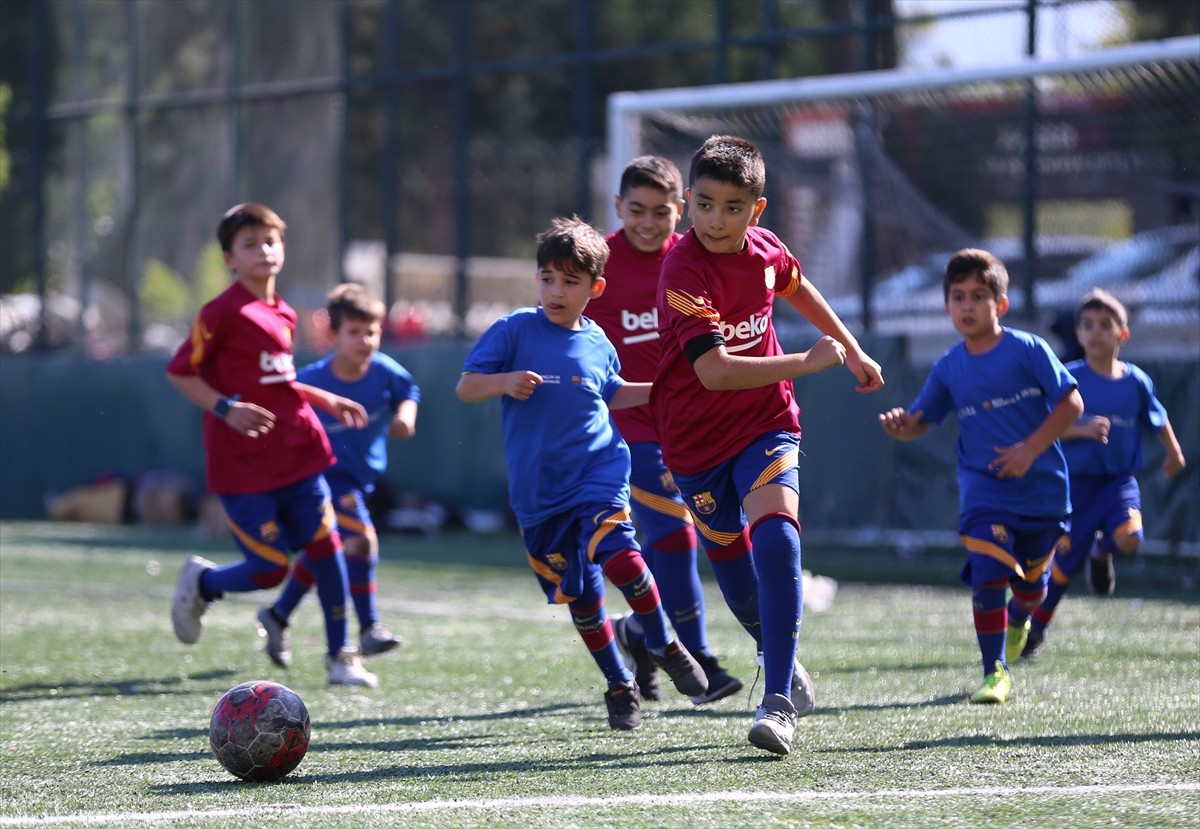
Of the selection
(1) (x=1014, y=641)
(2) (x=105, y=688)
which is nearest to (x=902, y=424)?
(1) (x=1014, y=641)

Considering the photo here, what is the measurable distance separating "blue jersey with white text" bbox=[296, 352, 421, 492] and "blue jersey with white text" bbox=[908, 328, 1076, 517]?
2583 millimetres

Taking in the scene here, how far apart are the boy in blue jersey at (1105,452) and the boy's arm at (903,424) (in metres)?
1.55

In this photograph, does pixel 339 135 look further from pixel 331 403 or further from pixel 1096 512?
pixel 1096 512

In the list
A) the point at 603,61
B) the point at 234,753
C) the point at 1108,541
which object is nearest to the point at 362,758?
the point at 234,753

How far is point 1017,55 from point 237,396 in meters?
7.97

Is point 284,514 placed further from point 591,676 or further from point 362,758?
point 362,758

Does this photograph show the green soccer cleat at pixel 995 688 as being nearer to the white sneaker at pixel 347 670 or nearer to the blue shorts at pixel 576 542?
the blue shorts at pixel 576 542

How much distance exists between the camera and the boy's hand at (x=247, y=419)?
265 inches

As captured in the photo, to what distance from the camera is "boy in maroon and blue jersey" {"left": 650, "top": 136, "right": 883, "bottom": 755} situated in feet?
16.1

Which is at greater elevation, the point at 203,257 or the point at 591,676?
the point at 203,257

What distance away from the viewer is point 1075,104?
12289mm

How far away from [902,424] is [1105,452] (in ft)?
6.72

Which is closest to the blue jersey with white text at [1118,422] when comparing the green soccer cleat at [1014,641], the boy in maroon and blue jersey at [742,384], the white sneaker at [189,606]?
the green soccer cleat at [1014,641]

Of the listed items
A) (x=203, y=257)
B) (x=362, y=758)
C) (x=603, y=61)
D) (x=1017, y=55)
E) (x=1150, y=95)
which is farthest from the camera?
(x=203, y=257)
